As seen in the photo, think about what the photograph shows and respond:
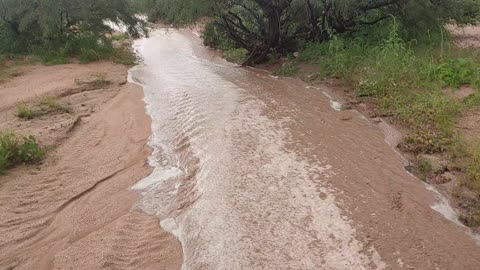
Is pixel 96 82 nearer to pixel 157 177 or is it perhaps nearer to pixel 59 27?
pixel 59 27

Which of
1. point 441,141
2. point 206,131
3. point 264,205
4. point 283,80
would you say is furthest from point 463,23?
point 264,205

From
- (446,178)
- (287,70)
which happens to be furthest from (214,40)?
(446,178)

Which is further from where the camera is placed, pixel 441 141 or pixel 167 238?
pixel 441 141

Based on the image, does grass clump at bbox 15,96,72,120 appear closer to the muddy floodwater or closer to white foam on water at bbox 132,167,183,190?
the muddy floodwater

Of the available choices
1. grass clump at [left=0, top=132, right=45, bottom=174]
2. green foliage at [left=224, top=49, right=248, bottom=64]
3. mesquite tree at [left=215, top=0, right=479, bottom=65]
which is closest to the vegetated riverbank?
mesquite tree at [left=215, top=0, right=479, bottom=65]

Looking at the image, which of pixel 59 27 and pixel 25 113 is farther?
pixel 59 27

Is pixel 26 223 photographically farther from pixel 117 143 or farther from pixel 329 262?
pixel 329 262

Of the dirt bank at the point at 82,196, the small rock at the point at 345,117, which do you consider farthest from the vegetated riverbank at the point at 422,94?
the dirt bank at the point at 82,196

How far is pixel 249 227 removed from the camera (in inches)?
187

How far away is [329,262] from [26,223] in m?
3.59

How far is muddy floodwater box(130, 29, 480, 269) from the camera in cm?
429

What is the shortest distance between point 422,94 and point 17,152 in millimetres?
7049

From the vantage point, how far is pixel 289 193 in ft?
17.6

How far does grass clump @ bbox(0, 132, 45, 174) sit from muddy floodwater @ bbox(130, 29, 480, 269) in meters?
1.80
